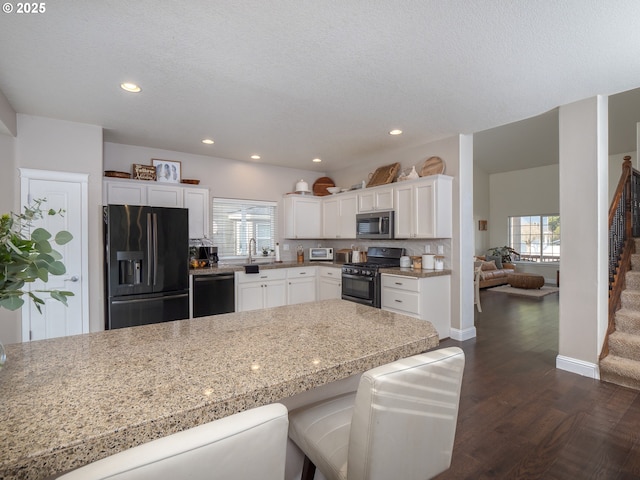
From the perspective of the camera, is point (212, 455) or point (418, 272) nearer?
point (212, 455)

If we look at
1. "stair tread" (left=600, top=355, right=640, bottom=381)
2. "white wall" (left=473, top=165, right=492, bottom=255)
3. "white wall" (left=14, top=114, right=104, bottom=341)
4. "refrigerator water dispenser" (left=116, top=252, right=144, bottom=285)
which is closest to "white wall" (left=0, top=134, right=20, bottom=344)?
"white wall" (left=14, top=114, right=104, bottom=341)

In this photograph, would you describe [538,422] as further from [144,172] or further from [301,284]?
[144,172]

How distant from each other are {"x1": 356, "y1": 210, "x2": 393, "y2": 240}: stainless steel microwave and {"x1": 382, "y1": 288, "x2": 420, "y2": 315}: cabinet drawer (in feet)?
2.91

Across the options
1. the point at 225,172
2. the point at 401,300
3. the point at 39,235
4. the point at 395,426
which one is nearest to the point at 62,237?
the point at 39,235

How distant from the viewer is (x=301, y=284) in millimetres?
5230

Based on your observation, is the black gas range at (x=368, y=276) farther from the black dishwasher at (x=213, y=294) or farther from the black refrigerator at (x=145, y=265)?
the black refrigerator at (x=145, y=265)

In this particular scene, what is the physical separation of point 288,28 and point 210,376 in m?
2.02

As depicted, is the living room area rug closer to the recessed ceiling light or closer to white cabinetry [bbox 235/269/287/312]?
white cabinetry [bbox 235/269/287/312]

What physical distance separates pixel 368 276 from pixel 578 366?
A: 2326 mm

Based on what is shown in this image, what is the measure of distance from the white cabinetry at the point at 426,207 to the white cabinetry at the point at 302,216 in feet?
6.02

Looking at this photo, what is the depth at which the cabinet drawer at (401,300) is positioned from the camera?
3.87 meters

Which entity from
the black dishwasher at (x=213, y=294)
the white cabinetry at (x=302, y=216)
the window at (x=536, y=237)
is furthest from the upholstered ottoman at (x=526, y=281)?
the black dishwasher at (x=213, y=294)

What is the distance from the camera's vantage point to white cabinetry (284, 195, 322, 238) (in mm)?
5719

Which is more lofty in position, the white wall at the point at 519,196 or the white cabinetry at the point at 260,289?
the white wall at the point at 519,196
